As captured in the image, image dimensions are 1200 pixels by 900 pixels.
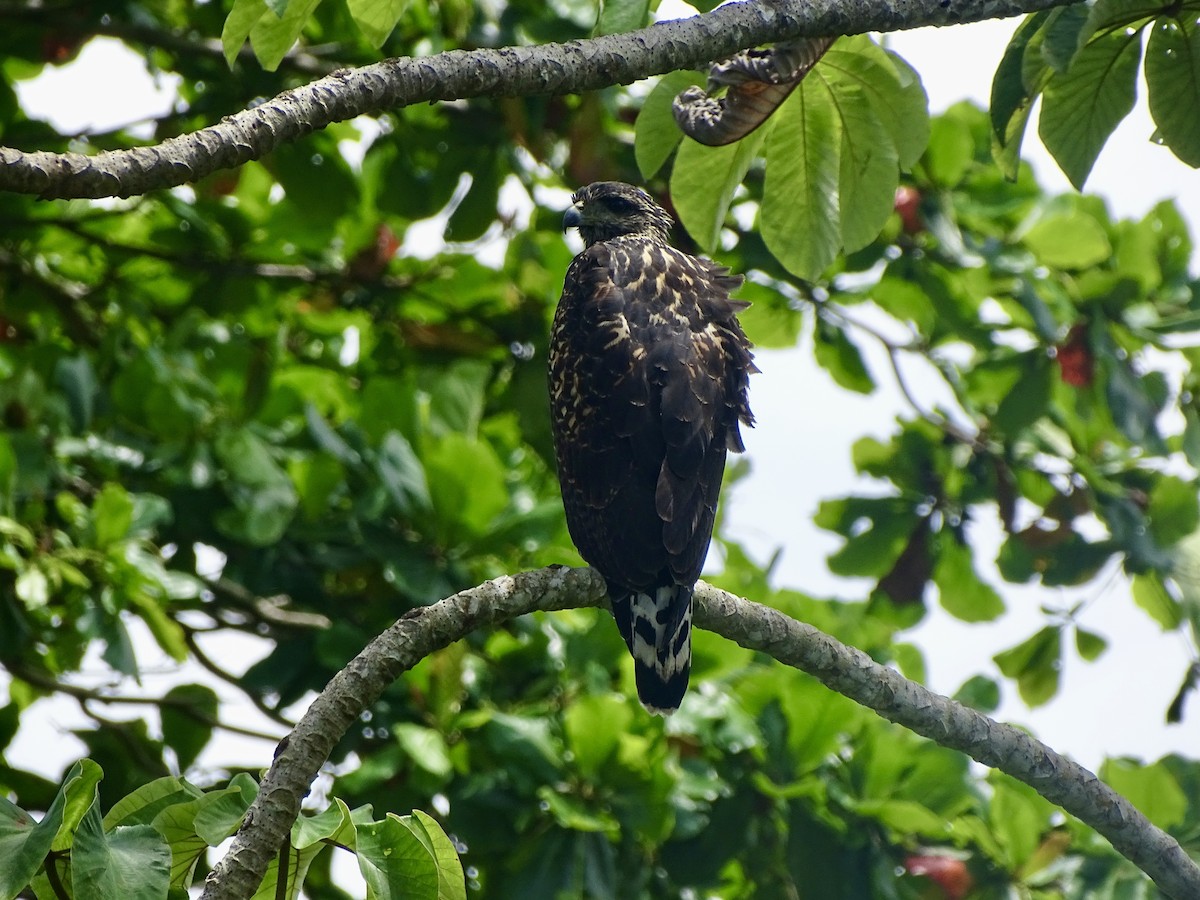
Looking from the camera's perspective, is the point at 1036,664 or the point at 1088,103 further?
the point at 1036,664

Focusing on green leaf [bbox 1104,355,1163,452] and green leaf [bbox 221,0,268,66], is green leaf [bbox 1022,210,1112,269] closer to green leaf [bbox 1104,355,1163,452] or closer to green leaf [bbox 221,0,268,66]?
green leaf [bbox 1104,355,1163,452]

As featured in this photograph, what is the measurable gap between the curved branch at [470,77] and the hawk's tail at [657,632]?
128cm

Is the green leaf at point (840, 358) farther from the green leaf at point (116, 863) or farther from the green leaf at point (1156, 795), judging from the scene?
the green leaf at point (116, 863)

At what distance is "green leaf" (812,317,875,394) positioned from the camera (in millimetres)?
4684

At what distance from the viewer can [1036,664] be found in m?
4.65

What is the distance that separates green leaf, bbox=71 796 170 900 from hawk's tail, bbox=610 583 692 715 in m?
1.42

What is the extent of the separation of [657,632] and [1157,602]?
207 centimetres

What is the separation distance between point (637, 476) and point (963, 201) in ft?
6.23

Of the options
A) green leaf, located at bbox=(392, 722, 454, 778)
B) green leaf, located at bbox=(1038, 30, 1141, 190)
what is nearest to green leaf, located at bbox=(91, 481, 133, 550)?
green leaf, located at bbox=(392, 722, 454, 778)

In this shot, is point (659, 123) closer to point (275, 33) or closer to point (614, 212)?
point (275, 33)

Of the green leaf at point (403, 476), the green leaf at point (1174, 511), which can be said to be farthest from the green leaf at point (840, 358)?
the green leaf at point (403, 476)

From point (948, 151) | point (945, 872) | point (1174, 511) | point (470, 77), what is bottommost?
point (945, 872)

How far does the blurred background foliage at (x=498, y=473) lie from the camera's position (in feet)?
12.6

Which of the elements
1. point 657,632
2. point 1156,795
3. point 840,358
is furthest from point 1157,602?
point 657,632
